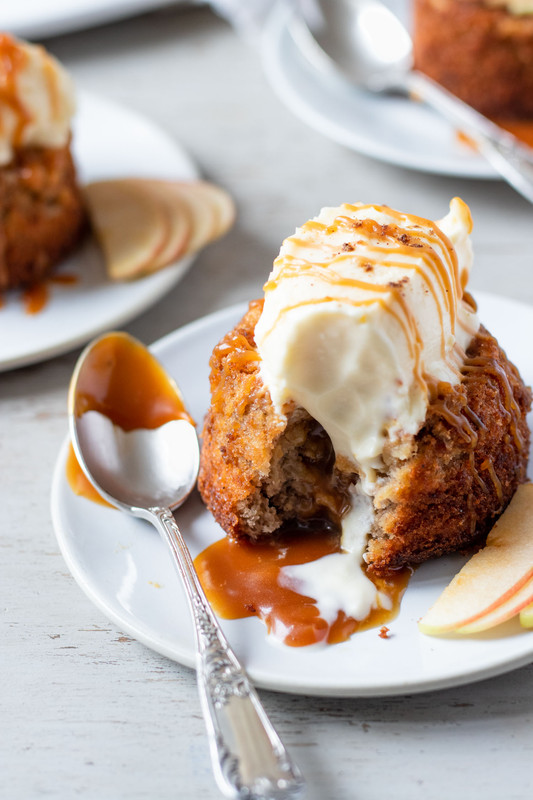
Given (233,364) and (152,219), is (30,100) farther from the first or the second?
(233,364)

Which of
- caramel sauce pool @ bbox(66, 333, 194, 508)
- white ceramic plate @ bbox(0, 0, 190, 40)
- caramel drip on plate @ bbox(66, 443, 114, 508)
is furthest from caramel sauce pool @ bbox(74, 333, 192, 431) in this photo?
white ceramic plate @ bbox(0, 0, 190, 40)

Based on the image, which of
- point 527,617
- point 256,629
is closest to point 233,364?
point 256,629

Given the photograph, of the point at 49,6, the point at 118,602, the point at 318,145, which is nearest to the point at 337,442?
the point at 118,602

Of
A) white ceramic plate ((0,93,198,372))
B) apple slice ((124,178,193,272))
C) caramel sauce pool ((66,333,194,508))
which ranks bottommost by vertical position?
white ceramic plate ((0,93,198,372))

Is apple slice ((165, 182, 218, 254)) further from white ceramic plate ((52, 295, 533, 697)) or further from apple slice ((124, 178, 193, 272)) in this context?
white ceramic plate ((52, 295, 533, 697))

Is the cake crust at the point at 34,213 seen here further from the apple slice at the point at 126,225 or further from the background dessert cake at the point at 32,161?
Answer: the apple slice at the point at 126,225

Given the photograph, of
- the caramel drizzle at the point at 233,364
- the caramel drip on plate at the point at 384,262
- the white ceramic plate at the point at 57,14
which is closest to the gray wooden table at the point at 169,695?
the caramel drizzle at the point at 233,364
